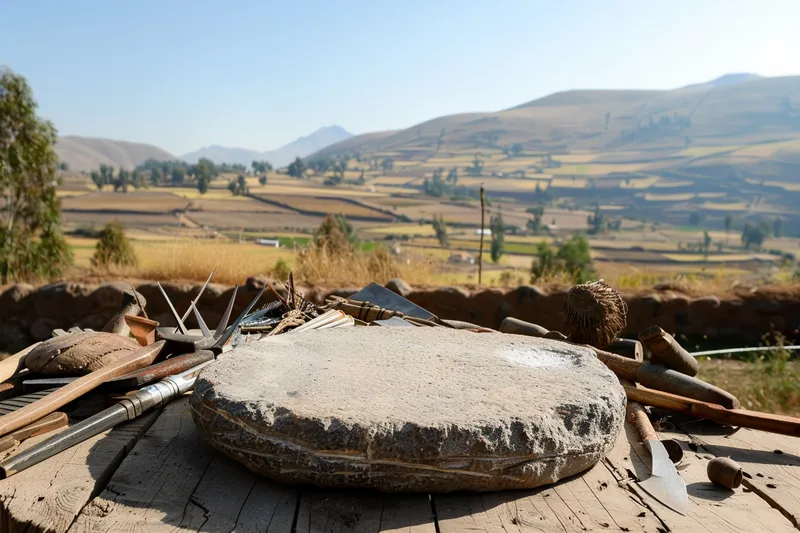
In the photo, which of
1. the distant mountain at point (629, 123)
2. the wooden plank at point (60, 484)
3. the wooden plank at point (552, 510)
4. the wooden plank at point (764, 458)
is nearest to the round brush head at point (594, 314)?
the wooden plank at point (764, 458)

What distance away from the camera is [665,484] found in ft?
6.22

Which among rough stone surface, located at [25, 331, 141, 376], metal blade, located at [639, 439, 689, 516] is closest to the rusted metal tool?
metal blade, located at [639, 439, 689, 516]

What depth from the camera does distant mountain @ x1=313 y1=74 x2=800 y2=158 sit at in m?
124

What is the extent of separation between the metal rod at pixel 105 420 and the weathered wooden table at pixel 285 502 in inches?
1.3

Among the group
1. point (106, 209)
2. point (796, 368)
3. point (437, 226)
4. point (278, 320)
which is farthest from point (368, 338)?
point (106, 209)

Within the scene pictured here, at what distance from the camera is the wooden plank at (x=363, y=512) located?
1614mm

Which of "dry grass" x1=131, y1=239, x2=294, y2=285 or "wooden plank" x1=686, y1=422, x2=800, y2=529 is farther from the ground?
"wooden plank" x1=686, y1=422, x2=800, y2=529

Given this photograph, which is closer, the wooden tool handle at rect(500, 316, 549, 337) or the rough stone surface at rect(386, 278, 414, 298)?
the wooden tool handle at rect(500, 316, 549, 337)

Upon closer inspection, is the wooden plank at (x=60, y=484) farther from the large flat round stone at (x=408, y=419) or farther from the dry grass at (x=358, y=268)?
the dry grass at (x=358, y=268)

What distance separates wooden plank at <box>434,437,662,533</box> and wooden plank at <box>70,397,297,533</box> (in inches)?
17.8

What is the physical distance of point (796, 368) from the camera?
222 inches

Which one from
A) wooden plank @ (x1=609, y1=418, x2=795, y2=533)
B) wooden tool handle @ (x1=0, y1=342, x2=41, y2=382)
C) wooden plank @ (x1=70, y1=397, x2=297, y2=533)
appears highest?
wooden plank @ (x1=70, y1=397, x2=297, y2=533)

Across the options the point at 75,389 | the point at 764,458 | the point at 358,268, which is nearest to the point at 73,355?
the point at 75,389

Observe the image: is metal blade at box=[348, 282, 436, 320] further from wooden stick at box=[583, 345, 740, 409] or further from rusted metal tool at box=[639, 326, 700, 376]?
rusted metal tool at box=[639, 326, 700, 376]
